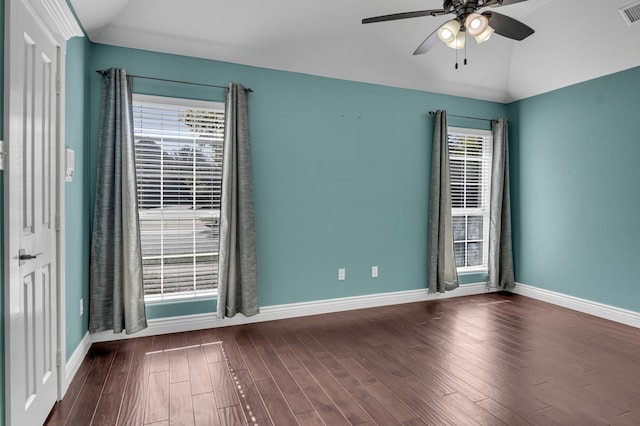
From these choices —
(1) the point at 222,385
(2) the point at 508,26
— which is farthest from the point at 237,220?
(2) the point at 508,26

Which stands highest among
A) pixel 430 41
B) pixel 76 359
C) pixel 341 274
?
pixel 430 41

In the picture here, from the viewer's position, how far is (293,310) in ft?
12.8

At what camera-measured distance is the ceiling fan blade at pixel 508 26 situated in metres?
2.29

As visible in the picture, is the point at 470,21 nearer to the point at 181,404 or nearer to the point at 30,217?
the point at 30,217

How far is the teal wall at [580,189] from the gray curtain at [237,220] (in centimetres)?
362

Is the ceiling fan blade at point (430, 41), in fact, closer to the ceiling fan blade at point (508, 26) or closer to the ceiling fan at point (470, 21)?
the ceiling fan at point (470, 21)

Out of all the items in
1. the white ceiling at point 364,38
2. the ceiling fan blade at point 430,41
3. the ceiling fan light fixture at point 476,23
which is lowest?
the ceiling fan light fixture at point 476,23

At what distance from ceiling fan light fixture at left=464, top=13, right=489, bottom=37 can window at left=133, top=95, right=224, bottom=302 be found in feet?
7.56

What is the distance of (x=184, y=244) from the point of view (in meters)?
3.54

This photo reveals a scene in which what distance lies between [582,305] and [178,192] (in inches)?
178

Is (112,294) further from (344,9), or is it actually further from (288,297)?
(344,9)

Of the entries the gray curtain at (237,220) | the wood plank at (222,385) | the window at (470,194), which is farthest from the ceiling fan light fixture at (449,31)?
the wood plank at (222,385)

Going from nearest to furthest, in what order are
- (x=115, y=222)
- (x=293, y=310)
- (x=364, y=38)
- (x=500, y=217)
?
1. (x=115, y=222)
2. (x=364, y=38)
3. (x=293, y=310)
4. (x=500, y=217)

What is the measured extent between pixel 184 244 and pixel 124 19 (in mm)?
1996
